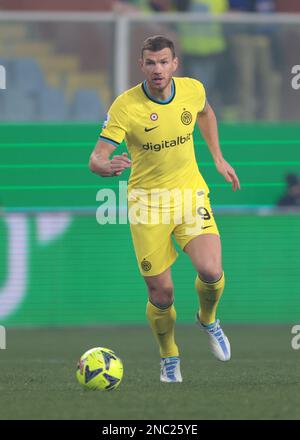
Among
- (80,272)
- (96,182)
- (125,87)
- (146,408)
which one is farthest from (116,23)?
(146,408)

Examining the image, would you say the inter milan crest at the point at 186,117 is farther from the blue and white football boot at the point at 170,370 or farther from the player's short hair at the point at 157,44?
the blue and white football boot at the point at 170,370

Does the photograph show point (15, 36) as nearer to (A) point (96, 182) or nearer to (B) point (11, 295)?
(A) point (96, 182)

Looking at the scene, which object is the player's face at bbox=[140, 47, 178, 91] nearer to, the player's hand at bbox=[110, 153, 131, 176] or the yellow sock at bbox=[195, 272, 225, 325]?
the player's hand at bbox=[110, 153, 131, 176]

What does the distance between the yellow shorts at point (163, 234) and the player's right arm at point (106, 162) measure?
60 cm

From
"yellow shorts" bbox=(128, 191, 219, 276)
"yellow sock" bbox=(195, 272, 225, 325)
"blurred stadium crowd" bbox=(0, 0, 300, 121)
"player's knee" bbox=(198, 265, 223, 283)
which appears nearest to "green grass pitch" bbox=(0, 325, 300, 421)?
"yellow sock" bbox=(195, 272, 225, 325)

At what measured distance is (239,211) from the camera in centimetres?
1484

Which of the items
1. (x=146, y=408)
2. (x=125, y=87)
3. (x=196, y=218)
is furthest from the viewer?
(x=125, y=87)

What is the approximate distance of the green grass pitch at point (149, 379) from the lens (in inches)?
300

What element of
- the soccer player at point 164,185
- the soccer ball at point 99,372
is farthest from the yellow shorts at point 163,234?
the soccer ball at point 99,372

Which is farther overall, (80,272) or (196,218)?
(80,272)

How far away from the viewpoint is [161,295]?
9.35m

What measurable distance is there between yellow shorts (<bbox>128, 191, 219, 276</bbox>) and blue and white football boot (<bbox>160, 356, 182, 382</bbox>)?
620 mm

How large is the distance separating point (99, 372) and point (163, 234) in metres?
1.21

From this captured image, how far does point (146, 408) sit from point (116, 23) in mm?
7464
